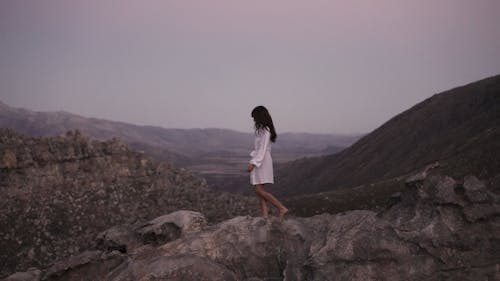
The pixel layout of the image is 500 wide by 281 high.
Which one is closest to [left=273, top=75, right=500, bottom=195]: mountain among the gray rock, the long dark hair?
the long dark hair

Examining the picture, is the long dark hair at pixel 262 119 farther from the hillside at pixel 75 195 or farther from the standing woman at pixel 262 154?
the hillside at pixel 75 195

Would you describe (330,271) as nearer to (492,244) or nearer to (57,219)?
(492,244)

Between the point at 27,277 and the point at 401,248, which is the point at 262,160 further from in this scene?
the point at 27,277

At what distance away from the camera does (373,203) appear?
2277 cm

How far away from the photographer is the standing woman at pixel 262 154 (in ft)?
30.9

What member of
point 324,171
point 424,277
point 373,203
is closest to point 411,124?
point 324,171

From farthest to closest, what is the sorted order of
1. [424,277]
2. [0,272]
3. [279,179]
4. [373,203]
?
[279,179], [373,203], [0,272], [424,277]

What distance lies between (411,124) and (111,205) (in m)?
41.6

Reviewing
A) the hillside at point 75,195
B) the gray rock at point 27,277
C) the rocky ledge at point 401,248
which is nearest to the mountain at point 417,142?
the hillside at point 75,195

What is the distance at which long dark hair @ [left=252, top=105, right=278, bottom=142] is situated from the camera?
30.8 feet

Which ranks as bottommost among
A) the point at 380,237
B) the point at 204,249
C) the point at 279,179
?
the point at 279,179

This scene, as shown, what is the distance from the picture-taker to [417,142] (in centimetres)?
4616

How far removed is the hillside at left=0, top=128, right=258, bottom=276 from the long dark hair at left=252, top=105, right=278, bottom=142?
12258 mm

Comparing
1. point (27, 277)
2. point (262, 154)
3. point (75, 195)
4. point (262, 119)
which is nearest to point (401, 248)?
point (262, 154)
